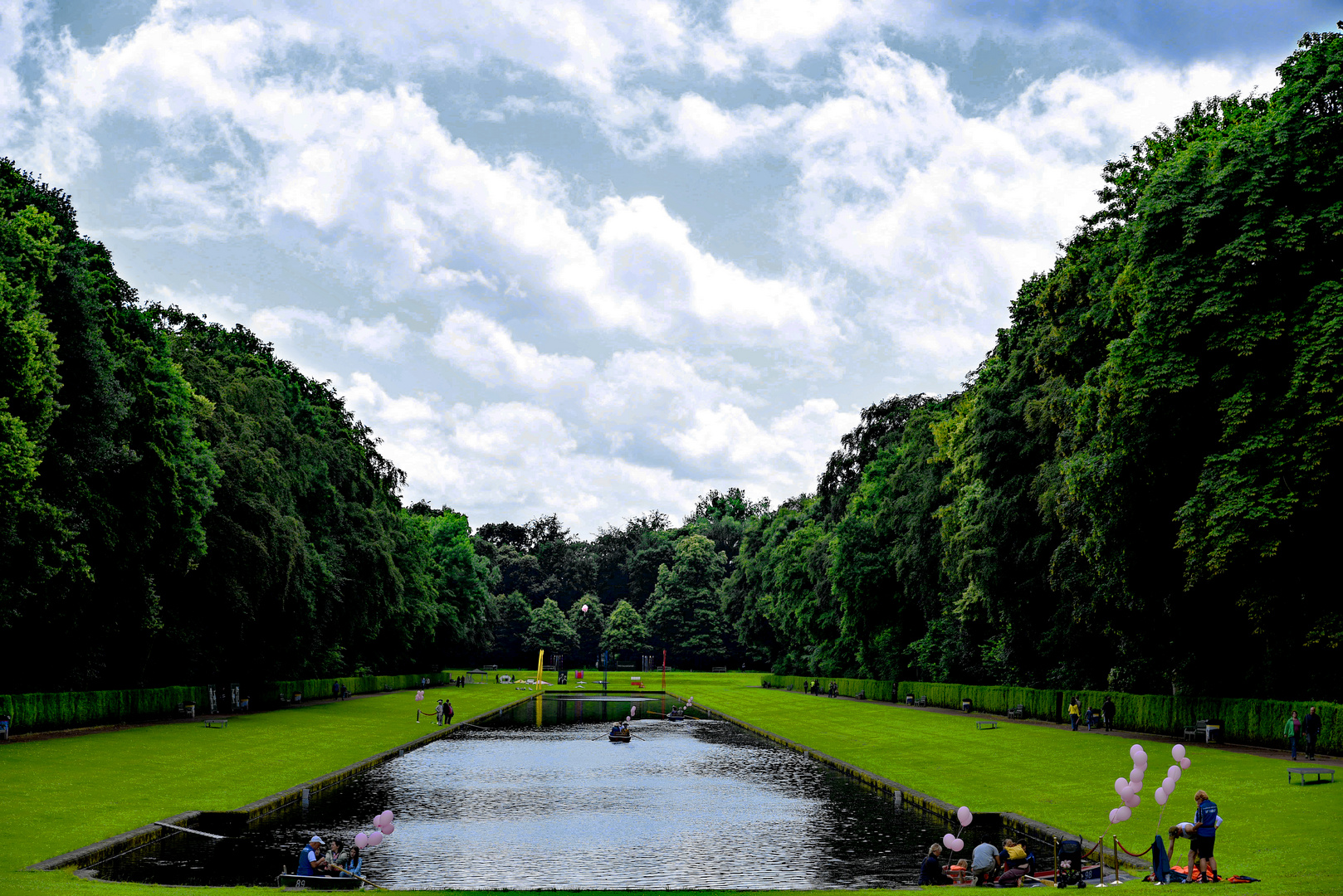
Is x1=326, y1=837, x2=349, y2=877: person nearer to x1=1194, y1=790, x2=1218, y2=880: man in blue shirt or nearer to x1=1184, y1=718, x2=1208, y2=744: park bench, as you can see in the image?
x1=1194, y1=790, x2=1218, y2=880: man in blue shirt

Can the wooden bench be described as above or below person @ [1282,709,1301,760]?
below

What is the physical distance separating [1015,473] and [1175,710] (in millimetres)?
12568

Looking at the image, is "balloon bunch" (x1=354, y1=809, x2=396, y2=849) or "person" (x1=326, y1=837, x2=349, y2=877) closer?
"person" (x1=326, y1=837, x2=349, y2=877)

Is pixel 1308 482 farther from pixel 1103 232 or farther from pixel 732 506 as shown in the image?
pixel 732 506

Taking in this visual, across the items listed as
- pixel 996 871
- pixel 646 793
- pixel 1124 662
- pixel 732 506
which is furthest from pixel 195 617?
pixel 732 506

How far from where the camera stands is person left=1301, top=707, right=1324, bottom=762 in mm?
32062

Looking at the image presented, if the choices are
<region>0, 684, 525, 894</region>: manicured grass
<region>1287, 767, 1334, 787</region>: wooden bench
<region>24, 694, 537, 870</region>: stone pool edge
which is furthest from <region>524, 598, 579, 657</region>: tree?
<region>1287, 767, 1334, 787</region>: wooden bench

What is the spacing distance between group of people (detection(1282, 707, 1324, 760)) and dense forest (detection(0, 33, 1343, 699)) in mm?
1982

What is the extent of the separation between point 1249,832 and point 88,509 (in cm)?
3623

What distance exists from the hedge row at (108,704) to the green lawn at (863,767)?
2.23m

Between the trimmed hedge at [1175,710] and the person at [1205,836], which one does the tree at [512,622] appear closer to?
the trimmed hedge at [1175,710]

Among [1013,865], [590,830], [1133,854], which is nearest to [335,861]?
[590,830]

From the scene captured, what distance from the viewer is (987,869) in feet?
58.2

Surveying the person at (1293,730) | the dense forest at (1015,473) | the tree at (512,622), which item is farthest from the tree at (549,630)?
the person at (1293,730)
